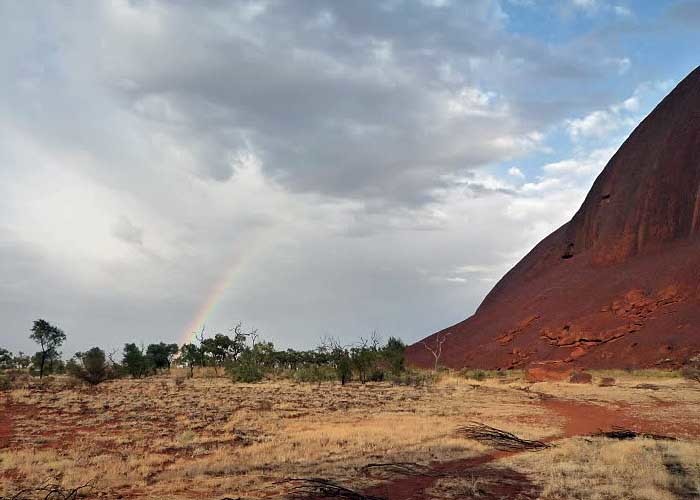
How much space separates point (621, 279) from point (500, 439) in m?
50.1

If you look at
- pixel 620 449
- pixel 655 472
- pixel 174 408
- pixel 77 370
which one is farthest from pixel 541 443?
pixel 77 370

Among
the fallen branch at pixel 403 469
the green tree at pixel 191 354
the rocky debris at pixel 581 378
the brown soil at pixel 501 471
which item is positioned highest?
the green tree at pixel 191 354

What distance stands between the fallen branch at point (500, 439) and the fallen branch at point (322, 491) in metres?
6.28

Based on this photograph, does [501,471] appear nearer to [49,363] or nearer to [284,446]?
[284,446]

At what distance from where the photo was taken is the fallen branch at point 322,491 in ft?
28.0

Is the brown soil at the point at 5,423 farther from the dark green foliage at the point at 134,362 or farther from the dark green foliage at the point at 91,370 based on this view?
the dark green foliage at the point at 134,362

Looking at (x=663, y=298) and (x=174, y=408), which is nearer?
(x=174, y=408)

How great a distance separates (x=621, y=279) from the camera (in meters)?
58.7

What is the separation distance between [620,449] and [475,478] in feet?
14.1

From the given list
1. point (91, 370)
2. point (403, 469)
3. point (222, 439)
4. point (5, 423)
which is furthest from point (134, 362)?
point (403, 469)

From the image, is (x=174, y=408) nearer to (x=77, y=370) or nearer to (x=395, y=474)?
(x=395, y=474)

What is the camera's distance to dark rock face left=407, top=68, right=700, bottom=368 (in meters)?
50.3

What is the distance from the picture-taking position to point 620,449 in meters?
12.7

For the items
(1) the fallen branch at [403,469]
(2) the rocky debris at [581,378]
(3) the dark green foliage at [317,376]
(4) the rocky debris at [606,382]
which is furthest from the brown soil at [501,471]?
(3) the dark green foliage at [317,376]
